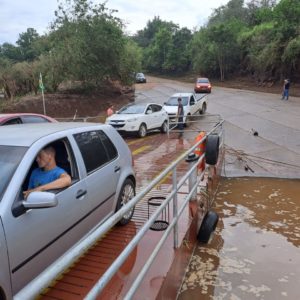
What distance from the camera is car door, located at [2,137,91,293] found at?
3.09 m

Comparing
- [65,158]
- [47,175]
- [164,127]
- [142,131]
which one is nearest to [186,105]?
[164,127]

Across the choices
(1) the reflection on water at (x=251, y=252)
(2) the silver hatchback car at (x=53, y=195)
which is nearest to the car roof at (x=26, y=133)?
(2) the silver hatchback car at (x=53, y=195)

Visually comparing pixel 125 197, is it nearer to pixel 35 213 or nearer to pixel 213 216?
pixel 213 216

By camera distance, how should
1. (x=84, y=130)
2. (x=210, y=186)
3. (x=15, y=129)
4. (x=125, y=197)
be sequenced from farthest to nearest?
(x=210, y=186), (x=125, y=197), (x=84, y=130), (x=15, y=129)

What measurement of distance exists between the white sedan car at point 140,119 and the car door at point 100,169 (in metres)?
11.4

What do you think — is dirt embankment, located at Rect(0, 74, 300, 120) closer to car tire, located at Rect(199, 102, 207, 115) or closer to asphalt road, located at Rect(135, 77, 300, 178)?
car tire, located at Rect(199, 102, 207, 115)

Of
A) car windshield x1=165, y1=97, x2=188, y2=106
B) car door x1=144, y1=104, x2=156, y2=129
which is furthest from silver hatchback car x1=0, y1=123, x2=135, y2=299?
car windshield x1=165, y1=97, x2=188, y2=106

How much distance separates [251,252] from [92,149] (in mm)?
3521

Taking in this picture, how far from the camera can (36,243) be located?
339 cm

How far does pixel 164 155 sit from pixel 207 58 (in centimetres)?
4572

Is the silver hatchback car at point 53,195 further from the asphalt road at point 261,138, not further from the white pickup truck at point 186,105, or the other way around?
the white pickup truck at point 186,105

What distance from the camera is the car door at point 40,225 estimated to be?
3.09 metres

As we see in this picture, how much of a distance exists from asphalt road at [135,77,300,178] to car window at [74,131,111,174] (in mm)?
7674

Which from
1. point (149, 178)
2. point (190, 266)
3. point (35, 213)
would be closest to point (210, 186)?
point (149, 178)
